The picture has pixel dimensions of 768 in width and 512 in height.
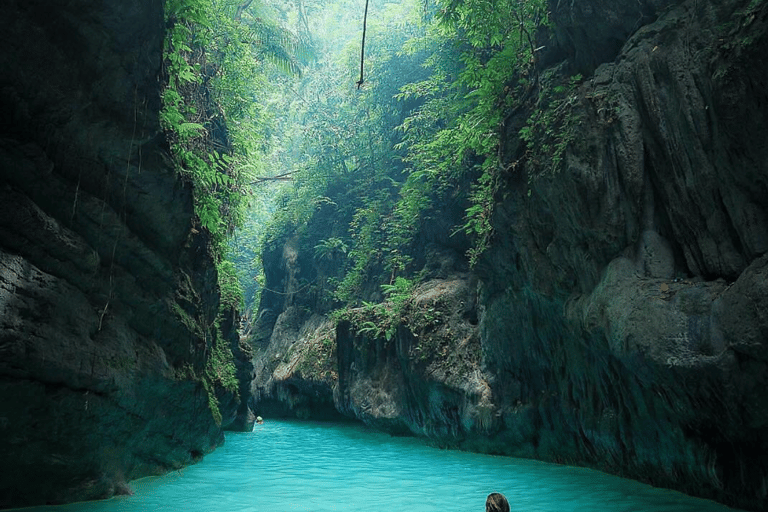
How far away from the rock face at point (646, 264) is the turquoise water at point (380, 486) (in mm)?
715

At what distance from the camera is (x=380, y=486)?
909cm

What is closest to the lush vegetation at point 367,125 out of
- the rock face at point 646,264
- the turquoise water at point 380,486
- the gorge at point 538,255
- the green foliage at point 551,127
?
the green foliage at point 551,127

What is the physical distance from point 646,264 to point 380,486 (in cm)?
557

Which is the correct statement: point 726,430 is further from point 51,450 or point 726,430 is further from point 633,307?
point 51,450

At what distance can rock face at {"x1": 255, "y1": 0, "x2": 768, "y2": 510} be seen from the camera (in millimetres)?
5934

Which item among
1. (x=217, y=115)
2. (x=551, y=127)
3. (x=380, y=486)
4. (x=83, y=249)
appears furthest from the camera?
(x=217, y=115)

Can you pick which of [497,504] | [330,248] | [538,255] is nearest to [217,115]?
[538,255]

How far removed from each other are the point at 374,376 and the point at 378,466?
5.79 metres

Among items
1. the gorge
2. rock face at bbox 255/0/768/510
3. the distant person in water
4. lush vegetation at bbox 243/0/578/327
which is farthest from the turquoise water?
lush vegetation at bbox 243/0/578/327

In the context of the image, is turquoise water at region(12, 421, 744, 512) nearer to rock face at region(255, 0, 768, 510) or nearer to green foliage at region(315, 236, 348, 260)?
rock face at region(255, 0, 768, 510)

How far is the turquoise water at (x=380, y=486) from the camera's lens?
23.8 ft

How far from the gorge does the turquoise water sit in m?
0.46

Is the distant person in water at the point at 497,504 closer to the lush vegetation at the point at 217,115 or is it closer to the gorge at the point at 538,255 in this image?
the gorge at the point at 538,255

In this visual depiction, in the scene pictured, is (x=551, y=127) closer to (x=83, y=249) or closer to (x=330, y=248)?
(x=83, y=249)
